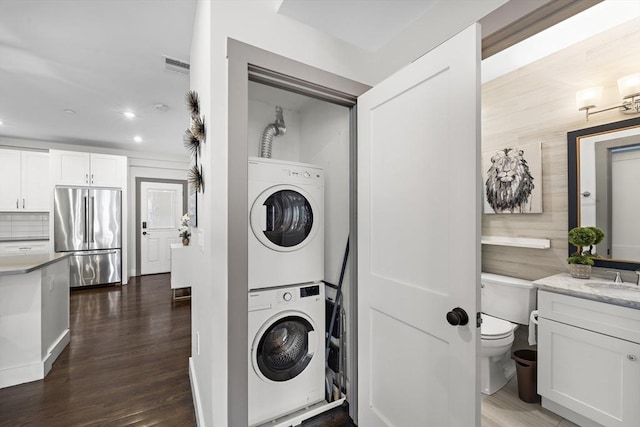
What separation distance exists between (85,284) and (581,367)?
6.50 m

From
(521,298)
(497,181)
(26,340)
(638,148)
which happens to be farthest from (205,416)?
(638,148)

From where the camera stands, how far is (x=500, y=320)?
226 cm

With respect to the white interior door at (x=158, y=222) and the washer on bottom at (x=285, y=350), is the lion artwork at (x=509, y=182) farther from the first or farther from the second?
the white interior door at (x=158, y=222)

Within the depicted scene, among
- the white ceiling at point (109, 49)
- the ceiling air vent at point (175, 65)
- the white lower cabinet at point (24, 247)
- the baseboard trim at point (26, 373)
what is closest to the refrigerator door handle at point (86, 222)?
the white lower cabinet at point (24, 247)

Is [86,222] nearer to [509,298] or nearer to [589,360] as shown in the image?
[509,298]

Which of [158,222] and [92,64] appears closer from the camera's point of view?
[92,64]

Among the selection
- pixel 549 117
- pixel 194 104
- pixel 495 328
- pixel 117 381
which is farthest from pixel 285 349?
pixel 549 117

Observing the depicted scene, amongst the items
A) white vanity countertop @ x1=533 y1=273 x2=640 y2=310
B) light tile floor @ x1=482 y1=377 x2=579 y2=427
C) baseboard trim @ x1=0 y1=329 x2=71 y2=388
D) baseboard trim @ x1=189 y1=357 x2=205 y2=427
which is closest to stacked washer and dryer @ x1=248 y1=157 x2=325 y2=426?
baseboard trim @ x1=189 y1=357 x2=205 y2=427

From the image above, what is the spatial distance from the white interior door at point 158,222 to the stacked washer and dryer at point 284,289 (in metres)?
5.35

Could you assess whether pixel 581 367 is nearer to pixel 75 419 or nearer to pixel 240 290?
pixel 240 290

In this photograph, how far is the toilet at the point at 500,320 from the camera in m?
2.01

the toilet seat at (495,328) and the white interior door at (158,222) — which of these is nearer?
the toilet seat at (495,328)

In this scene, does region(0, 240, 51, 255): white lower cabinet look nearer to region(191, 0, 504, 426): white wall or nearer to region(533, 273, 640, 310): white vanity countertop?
region(191, 0, 504, 426): white wall

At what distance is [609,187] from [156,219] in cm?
700
